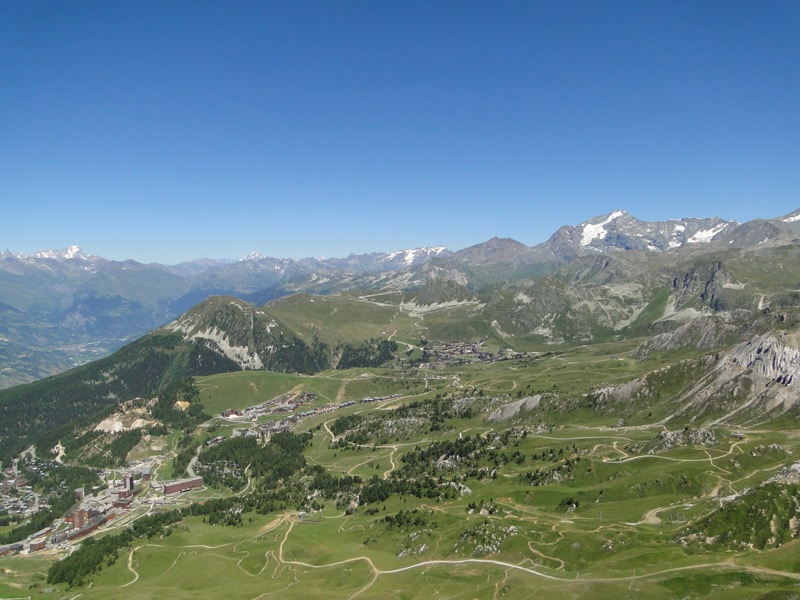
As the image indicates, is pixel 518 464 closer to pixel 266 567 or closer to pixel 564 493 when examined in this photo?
pixel 564 493

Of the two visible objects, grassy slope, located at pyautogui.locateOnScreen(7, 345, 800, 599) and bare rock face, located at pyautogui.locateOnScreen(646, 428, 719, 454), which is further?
bare rock face, located at pyautogui.locateOnScreen(646, 428, 719, 454)

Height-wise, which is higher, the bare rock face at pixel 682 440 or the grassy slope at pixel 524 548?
the bare rock face at pixel 682 440

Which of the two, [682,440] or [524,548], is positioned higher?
[682,440]

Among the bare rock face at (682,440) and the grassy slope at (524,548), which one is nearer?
the grassy slope at (524,548)

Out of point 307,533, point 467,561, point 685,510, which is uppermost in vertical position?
point 685,510

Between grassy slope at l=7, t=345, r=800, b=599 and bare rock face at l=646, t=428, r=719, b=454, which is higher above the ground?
bare rock face at l=646, t=428, r=719, b=454

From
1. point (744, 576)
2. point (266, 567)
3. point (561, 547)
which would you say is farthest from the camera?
point (266, 567)

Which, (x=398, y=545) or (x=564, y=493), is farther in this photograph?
(x=564, y=493)

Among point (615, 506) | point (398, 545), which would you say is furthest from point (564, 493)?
point (398, 545)

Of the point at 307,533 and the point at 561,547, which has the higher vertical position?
the point at 561,547

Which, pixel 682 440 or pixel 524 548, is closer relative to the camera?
pixel 524 548

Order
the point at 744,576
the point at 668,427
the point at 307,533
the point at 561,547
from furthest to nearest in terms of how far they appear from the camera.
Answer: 1. the point at 668,427
2. the point at 307,533
3. the point at 561,547
4. the point at 744,576
